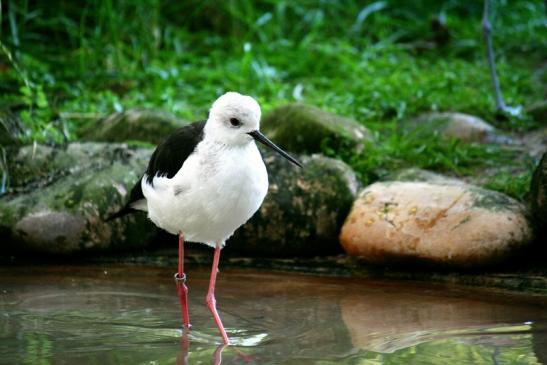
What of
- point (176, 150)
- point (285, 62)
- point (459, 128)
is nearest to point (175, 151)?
point (176, 150)

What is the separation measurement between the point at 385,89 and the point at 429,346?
3.72 m

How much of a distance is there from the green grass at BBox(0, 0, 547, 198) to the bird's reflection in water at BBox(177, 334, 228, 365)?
2.21 metres

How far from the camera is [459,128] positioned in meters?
6.38

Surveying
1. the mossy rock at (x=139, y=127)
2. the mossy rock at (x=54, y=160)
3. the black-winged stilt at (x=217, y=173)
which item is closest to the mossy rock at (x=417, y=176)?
the mossy rock at (x=139, y=127)

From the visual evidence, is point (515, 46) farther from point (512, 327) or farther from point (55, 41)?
point (512, 327)

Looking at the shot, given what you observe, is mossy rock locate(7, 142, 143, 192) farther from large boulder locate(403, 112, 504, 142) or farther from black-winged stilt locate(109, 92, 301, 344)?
large boulder locate(403, 112, 504, 142)

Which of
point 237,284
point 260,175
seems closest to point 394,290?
point 237,284

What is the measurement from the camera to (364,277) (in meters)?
5.06

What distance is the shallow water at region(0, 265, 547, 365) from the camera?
3.68 metres

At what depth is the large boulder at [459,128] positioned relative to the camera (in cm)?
632

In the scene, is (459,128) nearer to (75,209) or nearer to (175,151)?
(75,209)

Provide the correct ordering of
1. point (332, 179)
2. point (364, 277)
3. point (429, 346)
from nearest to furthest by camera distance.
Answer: point (429, 346), point (364, 277), point (332, 179)

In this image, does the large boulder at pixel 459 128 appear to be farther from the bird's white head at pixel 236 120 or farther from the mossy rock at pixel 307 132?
the bird's white head at pixel 236 120

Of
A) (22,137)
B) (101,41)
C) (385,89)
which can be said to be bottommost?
(22,137)
